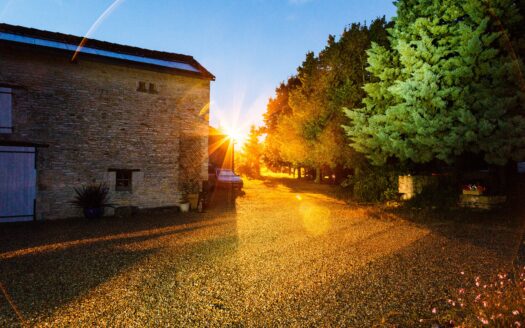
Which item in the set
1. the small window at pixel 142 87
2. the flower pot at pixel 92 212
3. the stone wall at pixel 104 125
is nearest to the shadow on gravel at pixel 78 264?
the flower pot at pixel 92 212

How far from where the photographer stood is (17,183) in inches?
418

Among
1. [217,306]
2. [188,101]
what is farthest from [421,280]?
[188,101]

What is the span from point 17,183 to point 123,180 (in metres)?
3.61

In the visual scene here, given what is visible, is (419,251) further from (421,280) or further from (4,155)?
(4,155)

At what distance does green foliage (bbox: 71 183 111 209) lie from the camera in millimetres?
11516

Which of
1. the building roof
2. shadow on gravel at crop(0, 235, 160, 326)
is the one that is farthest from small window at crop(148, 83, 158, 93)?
shadow on gravel at crop(0, 235, 160, 326)

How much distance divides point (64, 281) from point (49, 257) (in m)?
1.93

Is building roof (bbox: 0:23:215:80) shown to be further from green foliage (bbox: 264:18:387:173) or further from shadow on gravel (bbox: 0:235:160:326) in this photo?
green foliage (bbox: 264:18:387:173)

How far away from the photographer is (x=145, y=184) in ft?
42.1

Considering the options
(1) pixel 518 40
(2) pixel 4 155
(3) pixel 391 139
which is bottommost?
(2) pixel 4 155

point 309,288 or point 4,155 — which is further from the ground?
point 4,155

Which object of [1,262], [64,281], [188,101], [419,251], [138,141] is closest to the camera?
[64,281]

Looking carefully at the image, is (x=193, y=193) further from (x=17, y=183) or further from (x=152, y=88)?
(x=17, y=183)

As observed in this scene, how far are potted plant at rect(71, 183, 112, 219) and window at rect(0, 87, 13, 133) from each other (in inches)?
128
